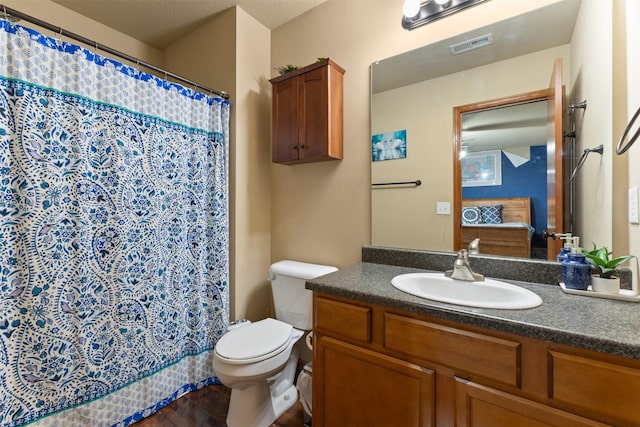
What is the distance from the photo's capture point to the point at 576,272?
40.8 inches

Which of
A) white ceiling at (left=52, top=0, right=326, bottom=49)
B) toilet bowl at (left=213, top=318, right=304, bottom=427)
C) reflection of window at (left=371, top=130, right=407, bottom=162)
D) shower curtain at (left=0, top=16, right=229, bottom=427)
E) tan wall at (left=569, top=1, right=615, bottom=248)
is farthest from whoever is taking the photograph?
white ceiling at (left=52, top=0, right=326, bottom=49)

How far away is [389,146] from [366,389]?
124 cm

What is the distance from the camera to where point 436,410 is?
3.08ft

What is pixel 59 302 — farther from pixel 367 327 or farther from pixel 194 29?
pixel 194 29

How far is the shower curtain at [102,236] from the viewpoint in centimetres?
118

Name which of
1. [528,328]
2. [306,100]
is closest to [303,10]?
[306,100]

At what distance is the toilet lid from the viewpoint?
53.5 inches

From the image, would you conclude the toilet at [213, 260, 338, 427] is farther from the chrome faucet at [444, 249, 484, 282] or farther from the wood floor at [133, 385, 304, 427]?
the chrome faucet at [444, 249, 484, 282]

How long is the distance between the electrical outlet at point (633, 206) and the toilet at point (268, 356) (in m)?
1.32

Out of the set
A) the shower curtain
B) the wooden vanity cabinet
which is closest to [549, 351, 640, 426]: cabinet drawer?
the wooden vanity cabinet

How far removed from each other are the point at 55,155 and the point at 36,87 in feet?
0.96

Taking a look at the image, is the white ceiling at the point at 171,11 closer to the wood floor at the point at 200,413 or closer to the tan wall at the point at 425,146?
the tan wall at the point at 425,146

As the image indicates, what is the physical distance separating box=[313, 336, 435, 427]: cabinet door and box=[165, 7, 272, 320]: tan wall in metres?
0.96

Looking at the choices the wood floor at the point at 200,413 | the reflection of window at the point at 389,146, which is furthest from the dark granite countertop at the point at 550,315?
the wood floor at the point at 200,413
